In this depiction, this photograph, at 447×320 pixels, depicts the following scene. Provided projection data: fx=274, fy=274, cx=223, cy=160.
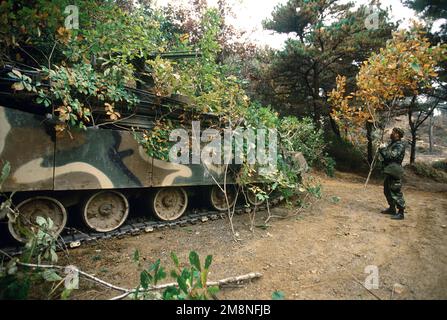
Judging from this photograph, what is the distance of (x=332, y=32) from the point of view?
37.8ft

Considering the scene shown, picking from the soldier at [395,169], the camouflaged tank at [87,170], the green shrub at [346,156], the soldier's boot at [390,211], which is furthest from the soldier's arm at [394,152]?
the green shrub at [346,156]

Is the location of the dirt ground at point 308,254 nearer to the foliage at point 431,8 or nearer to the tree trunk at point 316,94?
the foliage at point 431,8

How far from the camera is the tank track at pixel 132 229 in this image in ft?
13.8

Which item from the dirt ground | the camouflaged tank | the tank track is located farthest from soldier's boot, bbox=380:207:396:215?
the camouflaged tank

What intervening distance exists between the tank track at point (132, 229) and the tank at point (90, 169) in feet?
0.51

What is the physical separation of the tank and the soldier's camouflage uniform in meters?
3.45

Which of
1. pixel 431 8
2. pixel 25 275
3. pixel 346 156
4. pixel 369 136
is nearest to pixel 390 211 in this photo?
pixel 25 275

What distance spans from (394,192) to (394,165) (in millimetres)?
619

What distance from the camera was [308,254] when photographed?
4.07 metres

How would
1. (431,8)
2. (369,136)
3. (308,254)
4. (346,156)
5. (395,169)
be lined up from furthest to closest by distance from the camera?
(346,156) < (369,136) < (431,8) < (395,169) < (308,254)

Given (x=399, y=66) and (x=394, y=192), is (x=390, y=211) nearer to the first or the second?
(x=394, y=192)

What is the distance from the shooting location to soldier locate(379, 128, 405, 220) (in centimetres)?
600
